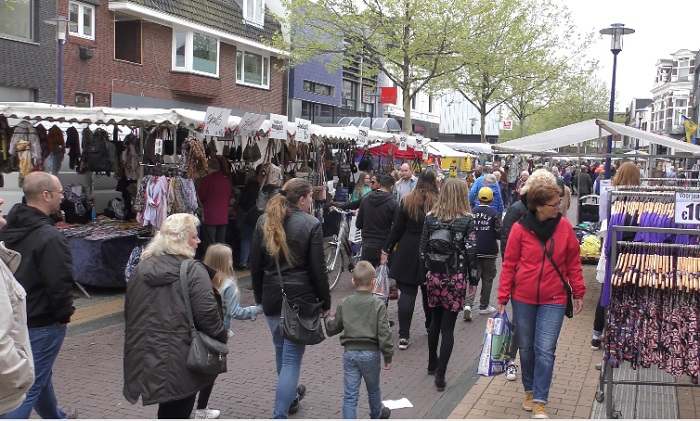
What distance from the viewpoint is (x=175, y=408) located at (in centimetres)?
401

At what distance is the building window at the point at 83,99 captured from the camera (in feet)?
68.0

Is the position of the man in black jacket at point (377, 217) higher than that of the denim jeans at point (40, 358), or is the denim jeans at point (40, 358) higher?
the man in black jacket at point (377, 217)

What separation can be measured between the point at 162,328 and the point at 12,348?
3.44 feet

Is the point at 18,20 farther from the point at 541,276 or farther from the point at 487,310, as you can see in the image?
the point at 541,276

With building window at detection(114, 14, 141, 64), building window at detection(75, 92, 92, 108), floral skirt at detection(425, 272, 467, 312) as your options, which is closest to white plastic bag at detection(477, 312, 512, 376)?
floral skirt at detection(425, 272, 467, 312)

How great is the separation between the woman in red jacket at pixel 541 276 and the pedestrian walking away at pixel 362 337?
3.41ft

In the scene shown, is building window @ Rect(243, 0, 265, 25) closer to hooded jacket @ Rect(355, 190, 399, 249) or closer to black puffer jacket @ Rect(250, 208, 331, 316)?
hooded jacket @ Rect(355, 190, 399, 249)

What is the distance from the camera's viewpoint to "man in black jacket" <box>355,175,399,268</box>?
8.26 m

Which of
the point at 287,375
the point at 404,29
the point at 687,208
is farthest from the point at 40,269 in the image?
the point at 404,29

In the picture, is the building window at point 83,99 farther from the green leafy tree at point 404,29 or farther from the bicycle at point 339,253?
the bicycle at point 339,253

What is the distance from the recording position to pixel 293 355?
15.9 ft

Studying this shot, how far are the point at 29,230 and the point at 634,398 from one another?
4807 mm

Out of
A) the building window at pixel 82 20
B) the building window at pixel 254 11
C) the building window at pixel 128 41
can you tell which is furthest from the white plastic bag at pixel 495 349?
the building window at pixel 254 11

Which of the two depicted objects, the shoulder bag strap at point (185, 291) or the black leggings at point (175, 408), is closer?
the shoulder bag strap at point (185, 291)
